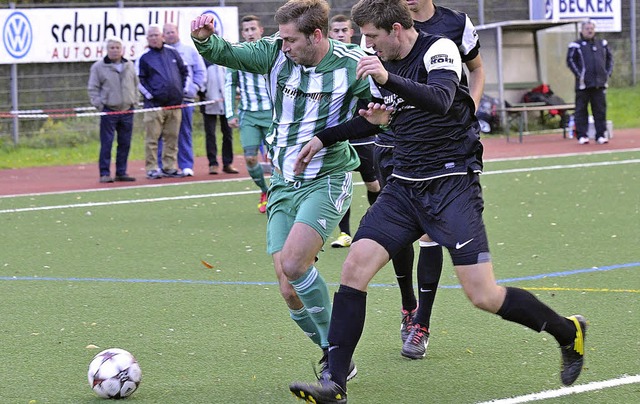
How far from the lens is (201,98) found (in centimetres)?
1797

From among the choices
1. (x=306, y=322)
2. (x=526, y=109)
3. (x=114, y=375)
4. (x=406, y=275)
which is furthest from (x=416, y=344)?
(x=526, y=109)

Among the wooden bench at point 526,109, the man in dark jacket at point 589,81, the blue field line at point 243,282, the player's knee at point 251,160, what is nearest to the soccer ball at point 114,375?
the blue field line at point 243,282

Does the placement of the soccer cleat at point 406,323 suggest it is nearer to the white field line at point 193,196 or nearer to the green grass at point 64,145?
the white field line at point 193,196

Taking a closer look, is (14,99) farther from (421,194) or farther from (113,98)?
(421,194)

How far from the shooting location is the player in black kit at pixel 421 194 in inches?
209

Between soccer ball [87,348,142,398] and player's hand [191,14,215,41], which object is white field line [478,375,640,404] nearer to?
soccer ball [87,348,142,398]

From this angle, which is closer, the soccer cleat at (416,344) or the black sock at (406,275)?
the soccer cleat at (416,344)

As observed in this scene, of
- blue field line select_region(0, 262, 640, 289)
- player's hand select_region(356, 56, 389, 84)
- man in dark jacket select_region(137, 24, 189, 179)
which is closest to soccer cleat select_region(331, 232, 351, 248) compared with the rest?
blue field line select_region(0, 262, 640, 289)

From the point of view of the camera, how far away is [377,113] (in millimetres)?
5492

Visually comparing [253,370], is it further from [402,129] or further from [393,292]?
[393,292]

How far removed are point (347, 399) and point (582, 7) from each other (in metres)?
22.2

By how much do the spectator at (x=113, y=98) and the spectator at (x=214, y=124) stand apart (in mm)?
1262

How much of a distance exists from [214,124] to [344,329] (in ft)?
41.7

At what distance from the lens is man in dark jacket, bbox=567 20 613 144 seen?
2072 cm
